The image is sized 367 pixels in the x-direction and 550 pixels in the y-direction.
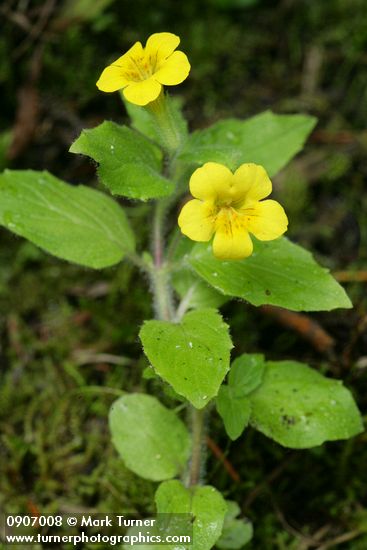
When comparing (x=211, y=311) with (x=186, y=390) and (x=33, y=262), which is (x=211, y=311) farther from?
(x=33, y=262)

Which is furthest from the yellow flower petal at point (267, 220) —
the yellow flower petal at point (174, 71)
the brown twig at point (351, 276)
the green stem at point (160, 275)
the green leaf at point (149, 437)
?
the brown twig at point (351, 276)

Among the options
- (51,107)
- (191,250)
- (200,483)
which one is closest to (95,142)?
(191,250)

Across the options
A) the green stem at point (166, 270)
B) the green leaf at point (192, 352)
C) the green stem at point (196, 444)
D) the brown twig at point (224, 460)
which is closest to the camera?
the green leaf at point (192, 352)

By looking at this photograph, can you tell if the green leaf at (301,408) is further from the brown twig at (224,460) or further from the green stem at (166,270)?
the brown twig at (224,460)

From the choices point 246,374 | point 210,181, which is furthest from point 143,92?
point 246,374

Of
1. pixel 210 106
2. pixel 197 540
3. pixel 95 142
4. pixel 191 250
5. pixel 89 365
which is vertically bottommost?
pixel 89 365

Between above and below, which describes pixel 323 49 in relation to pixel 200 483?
above

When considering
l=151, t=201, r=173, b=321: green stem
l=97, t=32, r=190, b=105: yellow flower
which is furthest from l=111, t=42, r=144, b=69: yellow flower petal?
l=151, t=201, r=173, b=321: green stem
